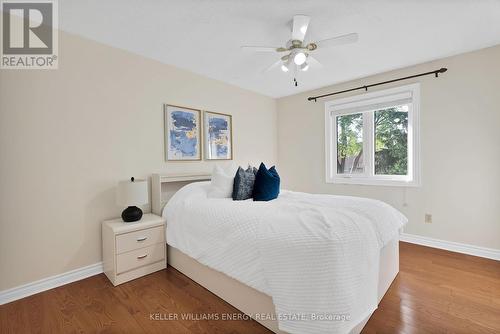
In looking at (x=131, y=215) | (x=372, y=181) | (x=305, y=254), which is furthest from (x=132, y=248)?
(x=372, y=181)

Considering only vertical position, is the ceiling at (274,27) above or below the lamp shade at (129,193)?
above

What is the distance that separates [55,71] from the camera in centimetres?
209

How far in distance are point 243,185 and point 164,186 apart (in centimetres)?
107

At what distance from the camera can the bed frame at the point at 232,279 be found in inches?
59.7

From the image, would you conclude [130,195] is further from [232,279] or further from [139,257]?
[232,279]

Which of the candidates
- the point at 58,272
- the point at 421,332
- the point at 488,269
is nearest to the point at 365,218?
the point at 421,332

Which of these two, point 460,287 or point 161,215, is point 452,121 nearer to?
point 460,287

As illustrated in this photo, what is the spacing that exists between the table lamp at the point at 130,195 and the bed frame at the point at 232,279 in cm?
34

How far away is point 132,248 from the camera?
7.04 feet

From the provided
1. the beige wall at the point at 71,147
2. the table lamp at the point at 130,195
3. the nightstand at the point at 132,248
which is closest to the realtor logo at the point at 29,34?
the beige wall at the point at 71,147

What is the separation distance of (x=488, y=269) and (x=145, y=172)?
3784mm

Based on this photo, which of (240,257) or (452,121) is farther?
(452,121)

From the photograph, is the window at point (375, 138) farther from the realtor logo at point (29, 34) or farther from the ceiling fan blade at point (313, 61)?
the realtor logo at point (29, 34)

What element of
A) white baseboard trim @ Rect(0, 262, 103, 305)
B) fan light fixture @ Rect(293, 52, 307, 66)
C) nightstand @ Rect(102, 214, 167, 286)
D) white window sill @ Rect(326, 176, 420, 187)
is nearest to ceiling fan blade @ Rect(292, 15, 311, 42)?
fan light fixture @ Rect(293, 52, 307, 66)
